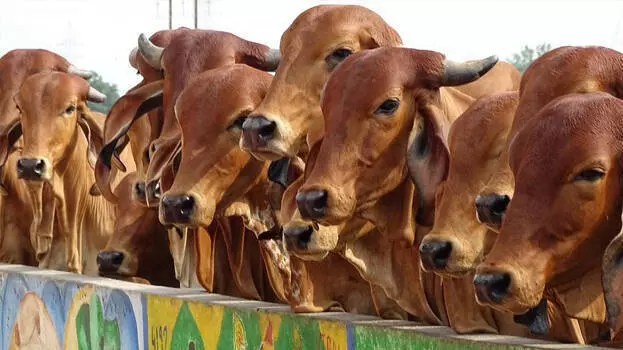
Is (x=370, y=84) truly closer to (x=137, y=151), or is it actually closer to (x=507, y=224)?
(x=507, y=224)

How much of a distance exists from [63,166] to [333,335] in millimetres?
3892

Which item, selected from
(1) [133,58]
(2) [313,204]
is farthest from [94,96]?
(2) [313,204]

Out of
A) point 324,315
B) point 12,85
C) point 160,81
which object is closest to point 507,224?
point 324,315

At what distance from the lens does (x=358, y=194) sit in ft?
20.0

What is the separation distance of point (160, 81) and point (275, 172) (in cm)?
122

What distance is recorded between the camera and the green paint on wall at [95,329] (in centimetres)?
811

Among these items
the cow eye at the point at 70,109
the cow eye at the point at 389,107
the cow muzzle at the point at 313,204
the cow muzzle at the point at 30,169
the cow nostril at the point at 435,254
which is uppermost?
the cow eye at the point at 389,107

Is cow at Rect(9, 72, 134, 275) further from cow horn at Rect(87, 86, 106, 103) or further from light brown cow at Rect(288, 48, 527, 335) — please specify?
light brown cow at Rect(288, 48, 527, 335)

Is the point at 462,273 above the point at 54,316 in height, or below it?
above

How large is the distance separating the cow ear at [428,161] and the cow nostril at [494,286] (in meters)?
1.00

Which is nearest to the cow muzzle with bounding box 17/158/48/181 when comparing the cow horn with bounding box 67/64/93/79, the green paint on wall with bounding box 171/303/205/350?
the cow horn with bounding box 67/64/93/79

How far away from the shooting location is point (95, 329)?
826 centimetres

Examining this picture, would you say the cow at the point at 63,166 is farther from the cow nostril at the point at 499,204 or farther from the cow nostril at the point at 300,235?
the cow nostril at the point at 499,204

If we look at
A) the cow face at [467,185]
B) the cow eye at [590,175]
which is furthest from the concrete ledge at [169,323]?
the cow eye at [590,175]
